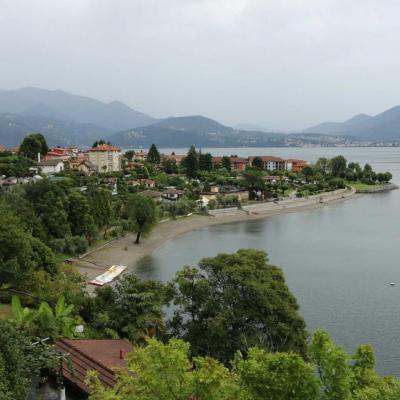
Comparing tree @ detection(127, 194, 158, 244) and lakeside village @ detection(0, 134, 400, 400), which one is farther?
tree @ detection(127, 194, 158, 244)

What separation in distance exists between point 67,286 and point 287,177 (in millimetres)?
46361

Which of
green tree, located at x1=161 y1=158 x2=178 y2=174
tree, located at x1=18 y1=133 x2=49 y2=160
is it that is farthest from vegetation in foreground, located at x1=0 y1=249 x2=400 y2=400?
green tree, located at x1=161 y1=158 x2=178 y2=174

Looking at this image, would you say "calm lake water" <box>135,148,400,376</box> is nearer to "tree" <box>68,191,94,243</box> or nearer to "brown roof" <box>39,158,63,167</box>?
"tree" <box>68,191,94,243</box>

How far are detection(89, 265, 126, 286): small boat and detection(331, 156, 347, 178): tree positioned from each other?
152ft

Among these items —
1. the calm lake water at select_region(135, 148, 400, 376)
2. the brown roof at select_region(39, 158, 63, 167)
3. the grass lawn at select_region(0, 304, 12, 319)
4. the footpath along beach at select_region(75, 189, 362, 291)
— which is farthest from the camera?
the brown roof at select_region(39, 158, 63, 167)

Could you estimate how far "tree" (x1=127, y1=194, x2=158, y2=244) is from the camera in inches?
1080

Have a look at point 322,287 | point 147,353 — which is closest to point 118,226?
point 322,287

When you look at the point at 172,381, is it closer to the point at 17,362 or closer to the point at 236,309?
the point at 17,362

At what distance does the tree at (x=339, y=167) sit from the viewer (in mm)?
62875

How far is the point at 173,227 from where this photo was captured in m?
33.7

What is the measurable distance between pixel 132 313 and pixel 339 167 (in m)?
55.9

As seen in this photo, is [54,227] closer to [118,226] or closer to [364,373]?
[118,226]

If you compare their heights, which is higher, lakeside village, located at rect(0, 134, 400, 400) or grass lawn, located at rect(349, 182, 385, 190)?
lakeside village, located at rect(0, 134, 400, 400)

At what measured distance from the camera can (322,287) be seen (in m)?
19.6
